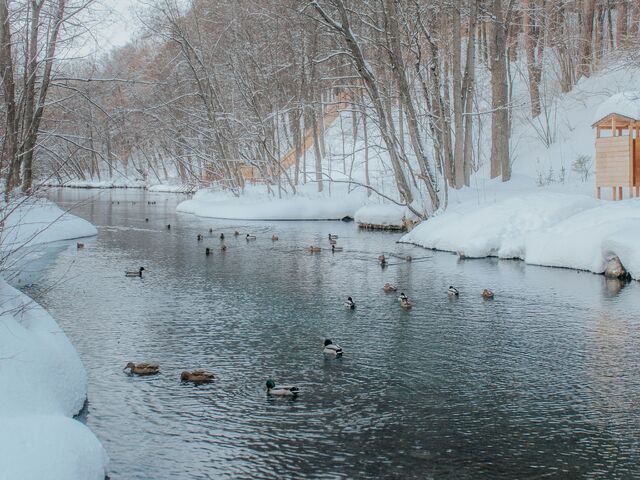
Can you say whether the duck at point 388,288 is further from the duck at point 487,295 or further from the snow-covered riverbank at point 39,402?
the snow-covered riverbank at point 39,402

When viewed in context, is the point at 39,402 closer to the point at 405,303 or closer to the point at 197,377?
the point at 197,377

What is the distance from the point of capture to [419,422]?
9.45 metres

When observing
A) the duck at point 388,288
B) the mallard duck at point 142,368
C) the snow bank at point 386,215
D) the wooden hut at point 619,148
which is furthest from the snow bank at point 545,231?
the mallard duck at point 142,368

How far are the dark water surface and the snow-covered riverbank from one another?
0.57m

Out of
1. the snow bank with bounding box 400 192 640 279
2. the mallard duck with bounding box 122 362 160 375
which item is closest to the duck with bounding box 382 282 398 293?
the snow bank with bounding box 400 192 640 279

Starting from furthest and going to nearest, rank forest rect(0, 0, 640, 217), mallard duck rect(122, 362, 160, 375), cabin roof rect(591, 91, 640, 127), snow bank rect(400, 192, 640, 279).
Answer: forest rect(0, 0, 640, 217) < cabin roof rect(591, 91, 640, 127) < snow bank rect(400, 192, 640, 279) < mallard duck rect(122, 362, 160, 375)

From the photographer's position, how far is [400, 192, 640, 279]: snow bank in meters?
20.4

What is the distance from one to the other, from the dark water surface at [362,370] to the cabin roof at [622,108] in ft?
24.6

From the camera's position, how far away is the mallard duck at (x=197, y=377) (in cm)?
Result: 1104

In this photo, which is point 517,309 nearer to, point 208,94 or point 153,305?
point 153,305

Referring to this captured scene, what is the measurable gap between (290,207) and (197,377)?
1182 inches

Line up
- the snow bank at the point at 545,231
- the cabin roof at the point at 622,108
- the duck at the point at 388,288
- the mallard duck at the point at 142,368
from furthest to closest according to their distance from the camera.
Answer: the cabin roof at the point at 622,108
the snow bank at the point at 545,231
the duck at the point at 388,288
the mallard duck at the point at 142,368

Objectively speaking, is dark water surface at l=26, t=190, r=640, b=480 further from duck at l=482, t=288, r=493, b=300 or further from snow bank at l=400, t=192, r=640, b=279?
snow bank at l=400, t=192, r=640, b=279

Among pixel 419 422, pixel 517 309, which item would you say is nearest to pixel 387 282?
pixel 517 309
